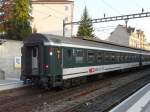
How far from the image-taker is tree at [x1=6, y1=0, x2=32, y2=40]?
2213 inches

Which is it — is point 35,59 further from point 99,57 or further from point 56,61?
point 99,57

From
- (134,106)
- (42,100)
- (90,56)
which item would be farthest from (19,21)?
(134,106)

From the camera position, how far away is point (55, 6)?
91.9 m

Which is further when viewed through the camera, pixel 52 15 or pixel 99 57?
pixel 52 15

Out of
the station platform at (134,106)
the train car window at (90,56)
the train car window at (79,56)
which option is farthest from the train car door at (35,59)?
the station platform at (134,106)

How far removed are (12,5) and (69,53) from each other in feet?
152

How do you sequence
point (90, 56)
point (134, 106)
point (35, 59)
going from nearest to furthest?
1. point (134, 106)
2. point (35, 59)
3. point (90, 56)

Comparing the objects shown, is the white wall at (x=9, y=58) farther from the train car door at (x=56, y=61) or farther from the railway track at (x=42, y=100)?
the train car door at (x=56, y=61)

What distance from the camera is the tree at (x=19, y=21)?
56.2 metres

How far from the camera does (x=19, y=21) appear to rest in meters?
61.7

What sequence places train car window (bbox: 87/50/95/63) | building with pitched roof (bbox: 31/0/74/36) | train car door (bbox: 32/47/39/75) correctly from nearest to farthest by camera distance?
train car door (bbox: 32/47/39/75) < train car window (bbox: 87/50/95/63) < building with pitched roof (bbox: 31/0/74/36)

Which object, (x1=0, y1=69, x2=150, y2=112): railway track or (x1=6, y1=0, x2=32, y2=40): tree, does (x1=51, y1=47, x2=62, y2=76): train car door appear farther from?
(x1=6, y1=0, x2=32, y2=40): tree

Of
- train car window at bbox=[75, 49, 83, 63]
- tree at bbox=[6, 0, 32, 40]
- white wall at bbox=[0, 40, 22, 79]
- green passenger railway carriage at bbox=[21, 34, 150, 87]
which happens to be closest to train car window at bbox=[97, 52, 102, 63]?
green passenger railway carriage at bbox=[21, 34, 150, 87]

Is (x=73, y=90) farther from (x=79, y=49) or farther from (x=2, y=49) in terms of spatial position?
(x=2, y=49)
